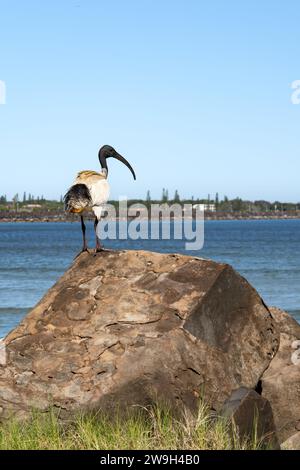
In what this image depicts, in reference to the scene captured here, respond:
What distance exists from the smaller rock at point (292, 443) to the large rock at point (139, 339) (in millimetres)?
680

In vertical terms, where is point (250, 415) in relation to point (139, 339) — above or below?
below

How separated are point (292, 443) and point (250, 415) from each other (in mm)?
1249

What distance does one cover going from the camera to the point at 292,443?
890 cm

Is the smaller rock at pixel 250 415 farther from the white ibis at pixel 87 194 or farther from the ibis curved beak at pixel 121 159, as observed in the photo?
the ibis curved beak at pixel 121 159

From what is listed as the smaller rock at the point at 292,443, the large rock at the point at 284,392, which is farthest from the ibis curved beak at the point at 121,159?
the smaller rock at the point at 292,443

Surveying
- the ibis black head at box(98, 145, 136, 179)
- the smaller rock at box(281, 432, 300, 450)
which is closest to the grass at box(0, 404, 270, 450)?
the smaller rock at box(281, 432, 300, 450)

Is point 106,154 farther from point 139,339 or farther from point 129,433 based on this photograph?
point 129,433

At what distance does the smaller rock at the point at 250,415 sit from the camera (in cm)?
777

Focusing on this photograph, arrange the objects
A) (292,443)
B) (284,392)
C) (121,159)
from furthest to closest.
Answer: (121,159)
(284,392)
(292,443)

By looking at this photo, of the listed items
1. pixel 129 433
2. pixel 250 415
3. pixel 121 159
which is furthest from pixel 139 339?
pixel 121 159

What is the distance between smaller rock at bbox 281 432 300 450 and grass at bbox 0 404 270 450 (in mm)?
1041

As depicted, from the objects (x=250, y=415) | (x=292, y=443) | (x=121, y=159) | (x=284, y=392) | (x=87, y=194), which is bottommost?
(x=292, y=443)

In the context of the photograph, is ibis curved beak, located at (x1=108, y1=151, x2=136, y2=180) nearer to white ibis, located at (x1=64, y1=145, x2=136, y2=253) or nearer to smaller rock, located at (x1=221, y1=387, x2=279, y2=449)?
white ibis, located at (x1=64, y1=145, x2=136, y2=253)

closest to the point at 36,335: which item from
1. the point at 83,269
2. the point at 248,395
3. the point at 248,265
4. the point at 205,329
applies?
the point at 83,269
